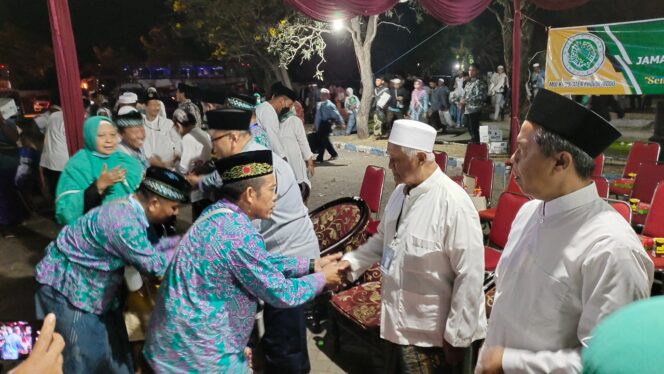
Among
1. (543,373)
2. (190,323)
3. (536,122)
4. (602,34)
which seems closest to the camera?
(543,373)

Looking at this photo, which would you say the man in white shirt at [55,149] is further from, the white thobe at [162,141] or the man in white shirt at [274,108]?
the man in white shirt at [274,108]

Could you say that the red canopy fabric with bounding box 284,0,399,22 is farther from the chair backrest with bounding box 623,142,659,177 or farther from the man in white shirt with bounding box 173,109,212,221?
the chair backrest with bounding box 623,142,659,177

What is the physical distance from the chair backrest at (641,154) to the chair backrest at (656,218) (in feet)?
8.09

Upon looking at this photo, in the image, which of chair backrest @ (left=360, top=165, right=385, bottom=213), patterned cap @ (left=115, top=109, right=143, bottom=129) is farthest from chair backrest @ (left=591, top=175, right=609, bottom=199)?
patterned cap @ (left=115, top=109, right=143, bottom=129)

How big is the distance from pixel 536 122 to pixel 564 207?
0.30 meters

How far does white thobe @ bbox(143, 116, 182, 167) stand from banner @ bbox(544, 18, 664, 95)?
255 inches

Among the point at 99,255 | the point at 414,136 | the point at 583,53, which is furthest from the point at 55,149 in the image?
the point at 583,53

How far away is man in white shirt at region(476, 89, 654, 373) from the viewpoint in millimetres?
1367

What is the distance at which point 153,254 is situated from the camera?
2.53m

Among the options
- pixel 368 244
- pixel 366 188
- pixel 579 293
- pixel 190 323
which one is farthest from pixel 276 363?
pixel 366 188

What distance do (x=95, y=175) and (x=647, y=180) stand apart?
221 inches

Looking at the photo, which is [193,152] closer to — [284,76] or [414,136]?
[414,136]

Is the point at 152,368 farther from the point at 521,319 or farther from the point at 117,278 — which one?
the point at 521,319

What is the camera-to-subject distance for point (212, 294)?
1.94 metres
